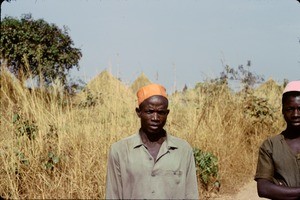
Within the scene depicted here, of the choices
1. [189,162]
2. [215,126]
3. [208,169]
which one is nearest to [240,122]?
[215,126]

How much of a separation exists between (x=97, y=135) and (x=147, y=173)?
2735mm

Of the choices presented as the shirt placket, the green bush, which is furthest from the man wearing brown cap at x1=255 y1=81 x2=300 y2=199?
the green bush

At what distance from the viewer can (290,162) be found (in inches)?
90.7

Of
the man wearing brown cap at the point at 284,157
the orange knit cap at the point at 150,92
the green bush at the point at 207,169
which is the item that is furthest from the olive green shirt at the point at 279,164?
the green bush at the point at 207,169

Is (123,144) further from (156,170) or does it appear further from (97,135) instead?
(97,135)

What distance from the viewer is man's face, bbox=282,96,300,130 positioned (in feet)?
7.61

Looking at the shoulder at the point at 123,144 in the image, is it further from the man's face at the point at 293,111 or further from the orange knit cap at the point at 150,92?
the man's face at the point at 293,111

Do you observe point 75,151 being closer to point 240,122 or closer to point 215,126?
point 215,126

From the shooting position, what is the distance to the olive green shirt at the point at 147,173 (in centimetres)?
229

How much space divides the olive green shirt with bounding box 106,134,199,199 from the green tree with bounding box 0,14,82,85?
938cm

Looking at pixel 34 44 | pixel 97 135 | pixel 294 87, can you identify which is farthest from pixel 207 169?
pixel 34 44

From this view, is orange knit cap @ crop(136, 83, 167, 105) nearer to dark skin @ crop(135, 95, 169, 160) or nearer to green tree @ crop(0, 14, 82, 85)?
dark skin @ crop(135, 95, 169, 160)

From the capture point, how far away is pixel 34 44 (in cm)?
1198

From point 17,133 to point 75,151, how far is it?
2.82ft
